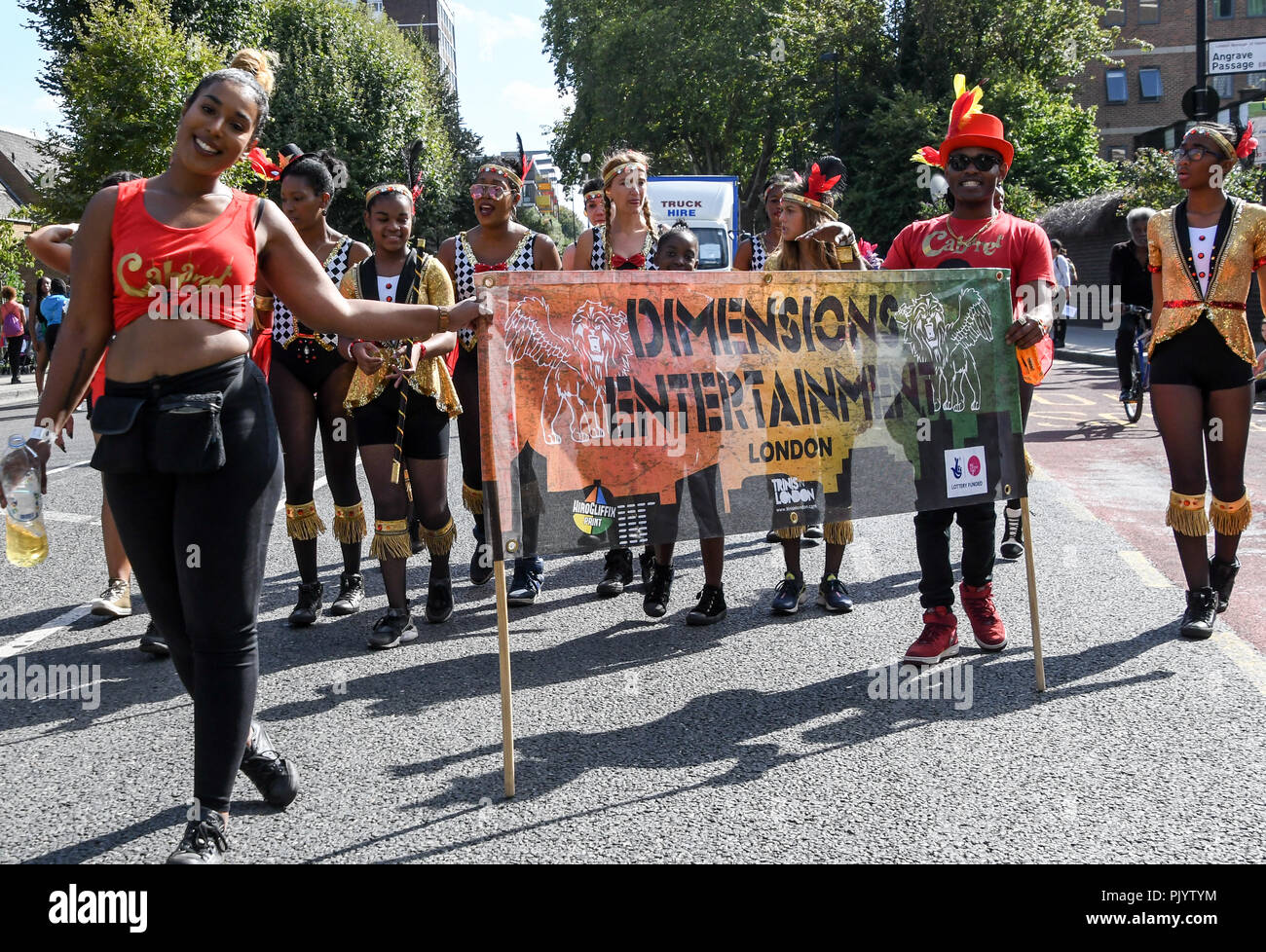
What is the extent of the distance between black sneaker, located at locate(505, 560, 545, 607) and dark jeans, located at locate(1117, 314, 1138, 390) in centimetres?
884

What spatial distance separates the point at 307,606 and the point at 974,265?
345 centimetres

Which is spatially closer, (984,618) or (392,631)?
(984,618)

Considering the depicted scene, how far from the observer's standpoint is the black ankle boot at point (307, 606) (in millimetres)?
6047

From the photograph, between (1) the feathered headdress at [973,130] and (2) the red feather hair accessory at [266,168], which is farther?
(2) the red feather hair accessory at [266,168]

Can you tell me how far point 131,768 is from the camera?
4125mm

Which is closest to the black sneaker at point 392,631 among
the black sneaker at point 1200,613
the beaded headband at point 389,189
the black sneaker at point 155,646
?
the black sneaker at point 155,646

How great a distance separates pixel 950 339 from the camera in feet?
16.4

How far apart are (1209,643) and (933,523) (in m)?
1.27

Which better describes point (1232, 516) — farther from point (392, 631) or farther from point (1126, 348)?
point (1126, 348)

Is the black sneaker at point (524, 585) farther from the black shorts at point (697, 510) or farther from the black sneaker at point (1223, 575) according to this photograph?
the black sneaker at point (1223, 575)

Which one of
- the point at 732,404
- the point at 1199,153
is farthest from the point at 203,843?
the point at 1199,153

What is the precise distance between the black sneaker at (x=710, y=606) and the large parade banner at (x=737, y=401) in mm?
1316

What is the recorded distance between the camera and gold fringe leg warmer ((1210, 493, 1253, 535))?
229 inches
